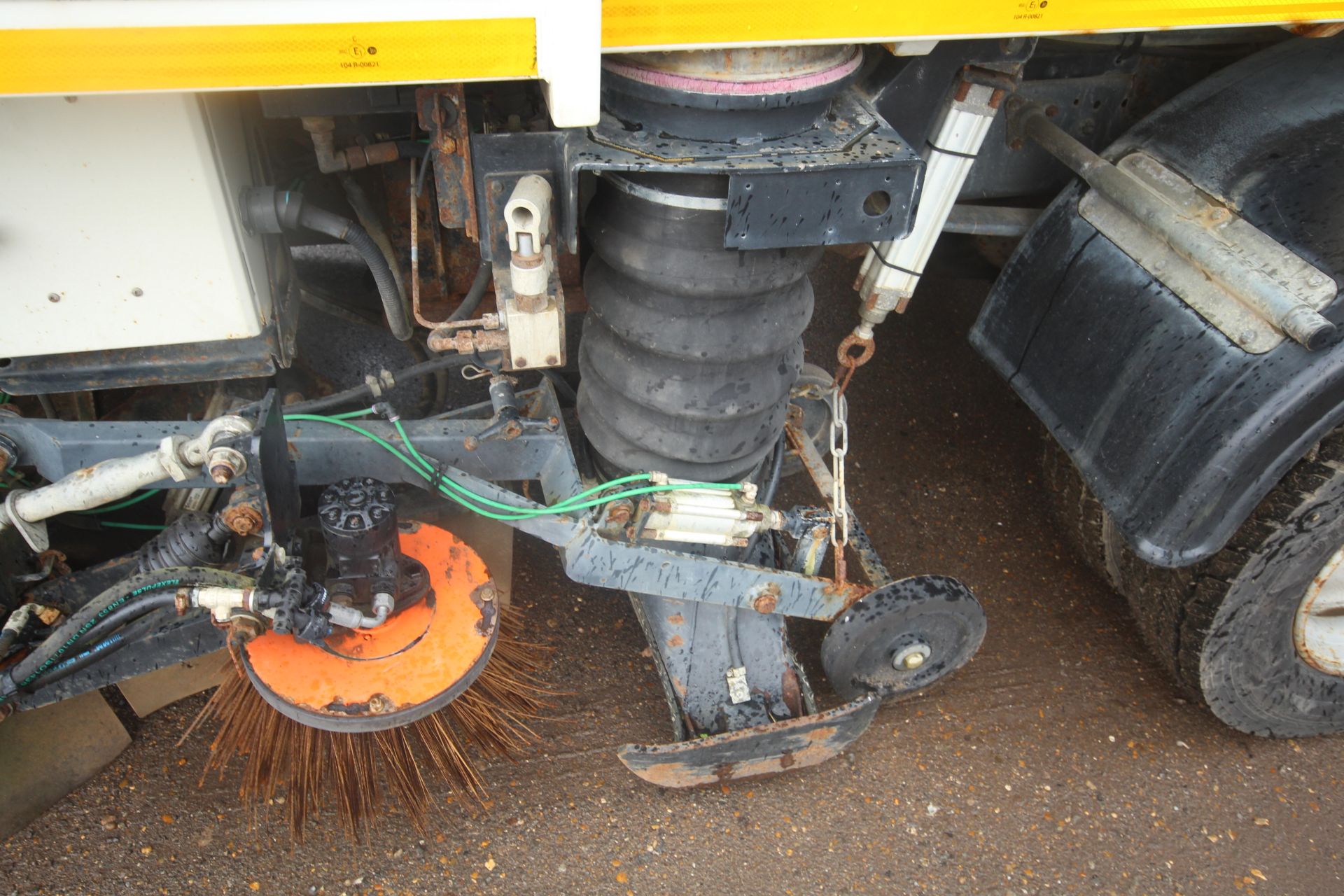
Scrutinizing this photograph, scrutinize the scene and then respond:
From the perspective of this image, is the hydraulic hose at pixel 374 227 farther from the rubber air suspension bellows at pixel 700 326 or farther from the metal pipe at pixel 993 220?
the metal pipe at pixel 993 220

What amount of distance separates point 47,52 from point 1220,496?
1.65 metres

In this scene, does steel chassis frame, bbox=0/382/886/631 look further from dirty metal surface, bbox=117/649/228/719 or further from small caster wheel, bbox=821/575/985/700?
dirty metal surface, bbox=117/649/228/719

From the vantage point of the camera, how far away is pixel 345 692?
1.49 m

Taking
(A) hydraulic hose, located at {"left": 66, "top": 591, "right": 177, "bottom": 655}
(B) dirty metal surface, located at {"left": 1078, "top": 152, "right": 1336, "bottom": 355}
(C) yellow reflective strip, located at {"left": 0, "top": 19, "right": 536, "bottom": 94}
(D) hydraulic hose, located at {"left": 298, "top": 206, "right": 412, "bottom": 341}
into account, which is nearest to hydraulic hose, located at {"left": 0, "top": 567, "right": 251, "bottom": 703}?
(A) hydraulic hose, located at {"left": 66, "top": 591, "right": 177, "bottom": 655}

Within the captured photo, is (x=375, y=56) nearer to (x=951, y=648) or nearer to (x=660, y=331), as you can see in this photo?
(x=660, y=331)

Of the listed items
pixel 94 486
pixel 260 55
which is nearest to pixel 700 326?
pixel 260 55

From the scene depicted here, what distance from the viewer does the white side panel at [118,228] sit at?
3.96 feet

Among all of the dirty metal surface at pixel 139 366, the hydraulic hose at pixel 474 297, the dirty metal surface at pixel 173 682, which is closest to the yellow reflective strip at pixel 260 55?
the dirty metal surface at pixel 139 366

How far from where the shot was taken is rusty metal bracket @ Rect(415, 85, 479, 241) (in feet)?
4.20

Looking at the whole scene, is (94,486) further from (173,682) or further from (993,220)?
(993,220)

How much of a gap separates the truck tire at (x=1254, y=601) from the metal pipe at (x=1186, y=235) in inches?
12.8

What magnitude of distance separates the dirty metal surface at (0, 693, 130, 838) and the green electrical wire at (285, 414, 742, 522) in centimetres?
72

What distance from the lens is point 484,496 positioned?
1.61m

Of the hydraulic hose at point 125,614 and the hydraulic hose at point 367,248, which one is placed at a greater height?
the hydraulic hose at point 367,248
